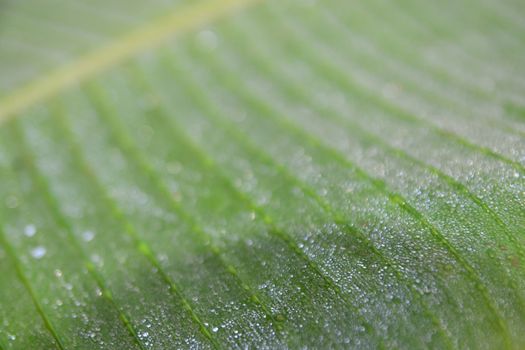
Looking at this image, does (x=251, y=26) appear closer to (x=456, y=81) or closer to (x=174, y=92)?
(x=174, y=92)

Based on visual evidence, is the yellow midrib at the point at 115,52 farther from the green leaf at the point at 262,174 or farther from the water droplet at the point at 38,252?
the water droplet at the point at 38,252

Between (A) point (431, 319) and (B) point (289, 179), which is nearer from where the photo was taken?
(A) point (431, 319)

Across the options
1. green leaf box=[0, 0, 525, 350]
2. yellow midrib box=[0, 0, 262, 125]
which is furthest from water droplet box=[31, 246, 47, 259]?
yellow midrib box=[0, 0, 262, 125]

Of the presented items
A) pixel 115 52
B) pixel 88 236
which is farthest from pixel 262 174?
pixel 115 52

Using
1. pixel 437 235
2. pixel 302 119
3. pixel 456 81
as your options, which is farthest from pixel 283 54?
pixel 437 235

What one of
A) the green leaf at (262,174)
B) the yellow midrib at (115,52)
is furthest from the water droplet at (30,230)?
the yellow midrib at (115,52)

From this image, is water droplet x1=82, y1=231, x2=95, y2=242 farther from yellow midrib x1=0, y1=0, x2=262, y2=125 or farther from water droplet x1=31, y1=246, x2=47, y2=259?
yellow midrib x1=0, y1=0, x2=262, y2=125

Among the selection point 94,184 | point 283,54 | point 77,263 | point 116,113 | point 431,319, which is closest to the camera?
point 431,319
